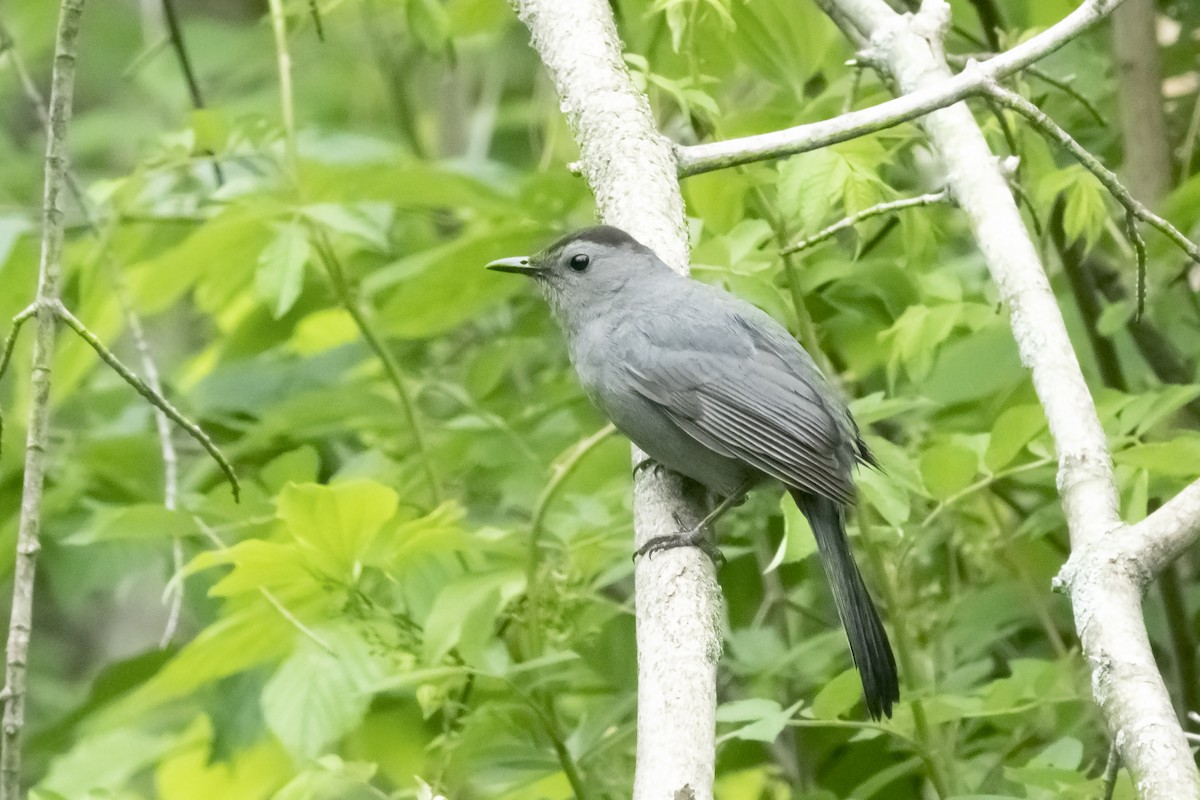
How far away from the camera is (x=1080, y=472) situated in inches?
92.7

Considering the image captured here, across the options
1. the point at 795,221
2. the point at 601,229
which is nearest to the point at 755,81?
the point at 795,221

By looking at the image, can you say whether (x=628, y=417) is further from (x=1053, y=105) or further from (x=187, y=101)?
(x=187, y=101)

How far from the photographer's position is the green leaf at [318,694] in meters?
2.77

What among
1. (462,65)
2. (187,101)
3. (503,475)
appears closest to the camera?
(503,475)

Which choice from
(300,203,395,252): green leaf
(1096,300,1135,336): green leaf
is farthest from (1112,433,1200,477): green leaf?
(300,203,395,252): green leaf

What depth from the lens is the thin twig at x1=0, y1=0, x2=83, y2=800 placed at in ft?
A: 6.72

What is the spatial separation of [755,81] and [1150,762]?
3.59m

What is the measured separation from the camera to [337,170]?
149 inches

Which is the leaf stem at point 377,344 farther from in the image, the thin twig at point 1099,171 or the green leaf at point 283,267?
the thin twig at point 1099,171

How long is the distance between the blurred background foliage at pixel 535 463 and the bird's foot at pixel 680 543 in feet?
0.58

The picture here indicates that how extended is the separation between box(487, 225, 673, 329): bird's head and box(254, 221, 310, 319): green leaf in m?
0.57

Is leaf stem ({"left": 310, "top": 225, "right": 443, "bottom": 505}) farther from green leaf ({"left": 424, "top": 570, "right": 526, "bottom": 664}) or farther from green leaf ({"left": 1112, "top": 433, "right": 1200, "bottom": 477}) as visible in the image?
green leaf ({"left": 1112, "top": 433, "right": 1200, "bottom": 477})

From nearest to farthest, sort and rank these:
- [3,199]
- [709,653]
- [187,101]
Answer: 1. [709,653]
2. [3,199]
3. [187,101]

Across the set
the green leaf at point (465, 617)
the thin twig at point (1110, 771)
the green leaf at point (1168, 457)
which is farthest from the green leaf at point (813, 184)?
the thin twig at point (1110, 771)
